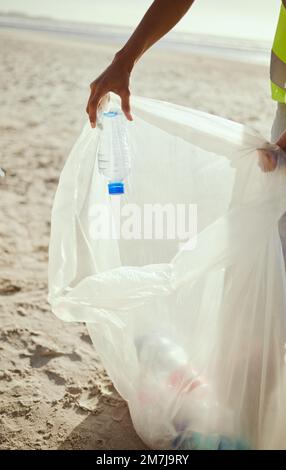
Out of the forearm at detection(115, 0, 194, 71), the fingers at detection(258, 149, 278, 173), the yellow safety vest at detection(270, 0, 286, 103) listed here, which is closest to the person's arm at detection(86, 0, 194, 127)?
the forearm at detection(115, 0, 194, 71)

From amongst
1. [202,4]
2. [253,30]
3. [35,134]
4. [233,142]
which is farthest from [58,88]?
[202,4]

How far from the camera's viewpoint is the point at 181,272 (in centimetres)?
129

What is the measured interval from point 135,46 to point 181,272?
2.07 ft

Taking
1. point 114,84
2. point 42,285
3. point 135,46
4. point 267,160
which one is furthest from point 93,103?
point 42,285

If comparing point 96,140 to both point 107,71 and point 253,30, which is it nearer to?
point 107,71

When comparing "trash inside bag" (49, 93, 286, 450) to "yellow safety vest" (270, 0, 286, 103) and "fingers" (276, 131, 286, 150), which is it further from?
"yellow safety vest" (270, 0, 286, 103)

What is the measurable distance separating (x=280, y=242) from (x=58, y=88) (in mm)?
5488

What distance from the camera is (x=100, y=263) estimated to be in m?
1.57

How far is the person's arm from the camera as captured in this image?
1.34 meters

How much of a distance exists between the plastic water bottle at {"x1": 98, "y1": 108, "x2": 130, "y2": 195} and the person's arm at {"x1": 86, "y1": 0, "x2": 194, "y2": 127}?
0.55 feet

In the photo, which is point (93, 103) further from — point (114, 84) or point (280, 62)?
point (280, 62)

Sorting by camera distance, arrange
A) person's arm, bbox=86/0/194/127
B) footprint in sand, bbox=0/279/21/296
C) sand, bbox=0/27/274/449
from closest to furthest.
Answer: person's arm, bbox=86/0/194/127 < sand, bbox=0/27/274/449 < footprint in sand, bbox=0/279/21/296

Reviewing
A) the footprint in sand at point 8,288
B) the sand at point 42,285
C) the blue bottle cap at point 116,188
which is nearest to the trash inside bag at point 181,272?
the blue bottle cap at point 116,188

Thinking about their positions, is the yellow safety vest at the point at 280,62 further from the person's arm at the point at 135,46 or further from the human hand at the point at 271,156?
the person's arm at the point at 135,46
